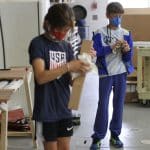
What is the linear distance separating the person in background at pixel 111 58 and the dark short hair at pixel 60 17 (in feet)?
3.77

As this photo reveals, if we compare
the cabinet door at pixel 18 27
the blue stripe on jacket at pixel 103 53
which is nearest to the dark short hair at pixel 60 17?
the blue stripe on jacket at pixel 103 53

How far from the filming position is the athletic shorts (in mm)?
2096

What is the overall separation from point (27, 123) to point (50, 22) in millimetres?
1934

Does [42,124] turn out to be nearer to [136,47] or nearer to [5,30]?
[5,30]

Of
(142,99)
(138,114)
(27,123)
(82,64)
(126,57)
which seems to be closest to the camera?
(82,64)

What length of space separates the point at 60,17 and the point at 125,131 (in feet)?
7.18

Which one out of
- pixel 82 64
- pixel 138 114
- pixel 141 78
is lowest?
pixel 138 114

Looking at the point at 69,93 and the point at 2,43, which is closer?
the point at 69,93

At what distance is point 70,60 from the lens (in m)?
2.16

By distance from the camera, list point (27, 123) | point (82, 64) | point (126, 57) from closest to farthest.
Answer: point (82, 64), point (126, 57), point (27, 123)

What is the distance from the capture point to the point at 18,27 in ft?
12.8

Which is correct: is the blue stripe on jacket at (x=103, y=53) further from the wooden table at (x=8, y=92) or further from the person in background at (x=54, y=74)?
the person in background at (x=54, y=74)

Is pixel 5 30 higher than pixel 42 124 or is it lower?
higher

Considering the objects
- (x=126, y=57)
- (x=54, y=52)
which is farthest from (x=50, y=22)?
(x=126, y=57)
